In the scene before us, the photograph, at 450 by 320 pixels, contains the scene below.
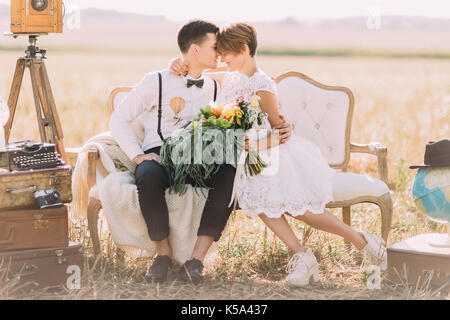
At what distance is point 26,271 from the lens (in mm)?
3975

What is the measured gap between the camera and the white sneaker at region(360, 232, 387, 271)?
14.5 feet

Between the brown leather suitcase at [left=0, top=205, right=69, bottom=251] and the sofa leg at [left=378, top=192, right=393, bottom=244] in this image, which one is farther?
the sofa leg at [left=378, top=192, right=393, bottom=244]

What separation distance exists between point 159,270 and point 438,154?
66.4 inches

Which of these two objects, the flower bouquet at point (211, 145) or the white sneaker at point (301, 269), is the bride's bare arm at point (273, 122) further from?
the white sneaker at point (301, 269)

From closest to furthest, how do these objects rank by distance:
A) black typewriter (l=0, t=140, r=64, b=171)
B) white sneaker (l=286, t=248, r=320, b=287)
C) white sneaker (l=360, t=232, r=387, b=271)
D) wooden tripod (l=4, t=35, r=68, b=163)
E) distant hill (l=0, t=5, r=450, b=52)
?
1. black typewriter (l=0, t=140, r=64, b=171)
2. white sneaker (l=286, t=248, r=320, b=287)
3. white sneaker (l=360, t=232, r=387, b=271)
4. wooden tripod (l=4, t=35, r=68, b=163)
5. distant hill (l=0, t=5, r=450, b=52)

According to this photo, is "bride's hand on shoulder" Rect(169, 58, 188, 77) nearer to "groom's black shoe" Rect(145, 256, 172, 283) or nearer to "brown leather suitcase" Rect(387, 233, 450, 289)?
"groom's black shoe" Rect(145, 256, 172, 283)

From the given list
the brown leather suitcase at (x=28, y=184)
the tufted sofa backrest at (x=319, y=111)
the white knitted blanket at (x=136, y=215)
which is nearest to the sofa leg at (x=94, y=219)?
the white knitted blanket at (x=136, y=215)

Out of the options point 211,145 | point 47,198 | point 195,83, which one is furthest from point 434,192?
point 47,198

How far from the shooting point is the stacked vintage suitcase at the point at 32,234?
3947 millimetres

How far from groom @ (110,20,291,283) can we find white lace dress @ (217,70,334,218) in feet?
0.33

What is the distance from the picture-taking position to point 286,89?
525 centimetres

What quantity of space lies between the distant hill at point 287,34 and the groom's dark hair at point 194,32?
54737 millimetres

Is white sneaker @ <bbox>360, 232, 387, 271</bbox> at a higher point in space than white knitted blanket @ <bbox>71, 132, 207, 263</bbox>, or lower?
lower

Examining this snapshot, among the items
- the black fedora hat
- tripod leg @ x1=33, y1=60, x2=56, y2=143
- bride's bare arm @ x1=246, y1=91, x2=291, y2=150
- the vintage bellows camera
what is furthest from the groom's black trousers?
the vintage bellows camera
